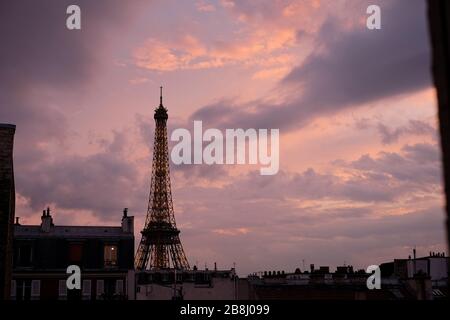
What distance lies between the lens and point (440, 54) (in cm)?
491

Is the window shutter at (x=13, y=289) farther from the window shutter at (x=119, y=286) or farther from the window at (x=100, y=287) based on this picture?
the window shutter at (x=119, y=286)

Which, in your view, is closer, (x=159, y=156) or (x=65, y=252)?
Answer: (x=65, y=252)

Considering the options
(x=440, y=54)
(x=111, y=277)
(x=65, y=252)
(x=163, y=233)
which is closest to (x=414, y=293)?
(x=111, y=277)

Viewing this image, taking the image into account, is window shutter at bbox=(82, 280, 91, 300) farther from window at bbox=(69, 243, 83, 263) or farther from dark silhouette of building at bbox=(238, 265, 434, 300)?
dark silhouette of building at bbox=(238, 265, 434, 300)

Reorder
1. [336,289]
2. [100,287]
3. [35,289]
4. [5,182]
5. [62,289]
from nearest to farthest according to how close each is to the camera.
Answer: [5,182], [336,289], [35,289], [62,289], [100,287]

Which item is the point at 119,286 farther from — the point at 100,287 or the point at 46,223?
the point at 46,223

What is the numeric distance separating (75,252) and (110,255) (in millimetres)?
3148

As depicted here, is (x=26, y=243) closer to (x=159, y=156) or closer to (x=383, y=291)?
(x=383, y=291)

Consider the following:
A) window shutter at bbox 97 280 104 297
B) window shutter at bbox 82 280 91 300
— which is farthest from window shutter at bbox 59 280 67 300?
window shutter at bbox 97 280 104 297

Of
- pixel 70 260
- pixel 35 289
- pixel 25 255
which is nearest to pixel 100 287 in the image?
pixel 70 260

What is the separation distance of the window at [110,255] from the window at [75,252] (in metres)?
2.26

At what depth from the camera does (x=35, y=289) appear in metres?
55.3
